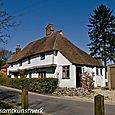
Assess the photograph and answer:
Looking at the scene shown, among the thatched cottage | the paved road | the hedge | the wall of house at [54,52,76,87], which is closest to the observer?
the paved road

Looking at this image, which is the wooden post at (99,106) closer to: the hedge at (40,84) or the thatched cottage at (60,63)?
the hedge at (40,84)

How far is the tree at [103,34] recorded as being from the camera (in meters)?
54.3

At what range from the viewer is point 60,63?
32.4m

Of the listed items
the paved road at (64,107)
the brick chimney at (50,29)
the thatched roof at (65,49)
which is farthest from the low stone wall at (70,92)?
the brick chimney at (50,29)

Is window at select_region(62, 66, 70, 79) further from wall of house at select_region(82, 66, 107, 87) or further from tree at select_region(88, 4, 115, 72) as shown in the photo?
tree at select_region(88, 4, 115, 72)

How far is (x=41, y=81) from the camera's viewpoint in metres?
27.1

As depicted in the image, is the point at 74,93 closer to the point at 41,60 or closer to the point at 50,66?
the point at 50,66

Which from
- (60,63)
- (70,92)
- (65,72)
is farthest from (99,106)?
(60,63)

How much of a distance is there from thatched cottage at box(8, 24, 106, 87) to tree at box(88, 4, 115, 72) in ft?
58.0

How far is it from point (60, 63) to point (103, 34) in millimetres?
26387

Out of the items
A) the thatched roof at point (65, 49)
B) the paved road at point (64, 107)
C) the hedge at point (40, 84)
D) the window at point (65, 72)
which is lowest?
the paved road at point (64, 107)

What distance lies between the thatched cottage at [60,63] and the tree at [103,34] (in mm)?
17686

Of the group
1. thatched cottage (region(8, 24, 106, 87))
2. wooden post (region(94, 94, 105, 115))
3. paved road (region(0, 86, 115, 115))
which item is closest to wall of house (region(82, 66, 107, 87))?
Answer: thatched cottage (region(8, 24, 106, 87))

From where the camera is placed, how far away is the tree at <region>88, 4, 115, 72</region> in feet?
178
